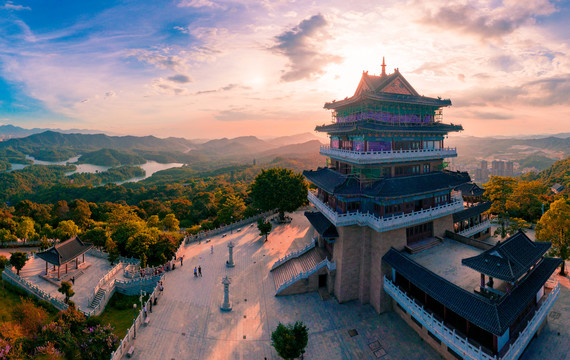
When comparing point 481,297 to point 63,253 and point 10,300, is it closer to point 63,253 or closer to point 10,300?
point 63,253

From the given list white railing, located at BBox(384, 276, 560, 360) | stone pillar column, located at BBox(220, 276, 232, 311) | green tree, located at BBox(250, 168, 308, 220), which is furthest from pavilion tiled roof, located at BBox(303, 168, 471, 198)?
green tree, located at BBox(250, 168, 308, 220)

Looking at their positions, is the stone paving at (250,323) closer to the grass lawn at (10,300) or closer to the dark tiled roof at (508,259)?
the dark tiled roof at (508,259)

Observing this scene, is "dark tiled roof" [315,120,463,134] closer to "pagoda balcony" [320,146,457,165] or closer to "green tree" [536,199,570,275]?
"pagoda balcony" [320,146,457,165]

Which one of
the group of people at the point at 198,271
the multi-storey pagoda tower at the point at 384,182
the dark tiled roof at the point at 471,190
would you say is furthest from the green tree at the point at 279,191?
the dark tiled roof at the point at 471,190

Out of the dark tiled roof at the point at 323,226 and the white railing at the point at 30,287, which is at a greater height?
the dark tiled roof at the point at 323,226

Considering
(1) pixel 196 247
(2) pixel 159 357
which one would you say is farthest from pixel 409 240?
(1) pixel 196 247

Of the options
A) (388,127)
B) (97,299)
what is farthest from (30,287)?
(388,127)
